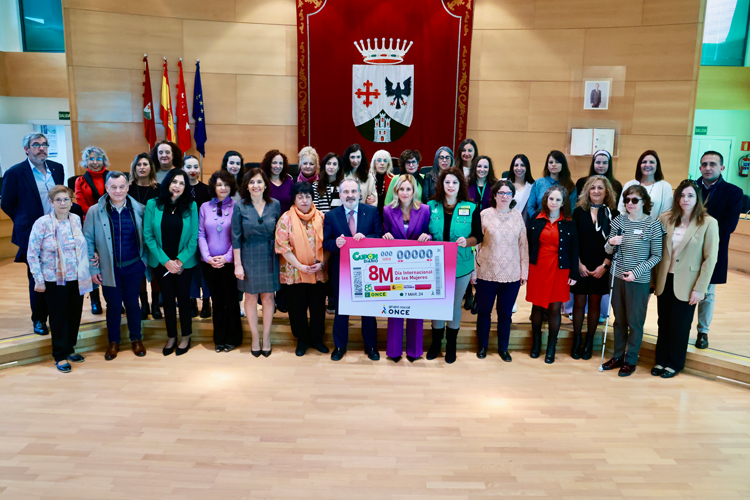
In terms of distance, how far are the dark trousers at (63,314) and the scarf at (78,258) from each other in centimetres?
7

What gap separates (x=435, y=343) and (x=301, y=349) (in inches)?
43.5

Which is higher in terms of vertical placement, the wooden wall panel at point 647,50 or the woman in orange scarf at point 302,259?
the wooden wall panel at point 647,50

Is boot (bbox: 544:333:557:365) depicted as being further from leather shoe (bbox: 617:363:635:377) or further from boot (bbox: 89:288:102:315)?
boot (bbox: 89:288:102:315)

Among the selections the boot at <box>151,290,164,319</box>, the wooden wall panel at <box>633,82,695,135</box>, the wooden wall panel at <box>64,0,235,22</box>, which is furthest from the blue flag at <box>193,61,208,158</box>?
the wooden wall panel at <box>633,82,695,135</box>

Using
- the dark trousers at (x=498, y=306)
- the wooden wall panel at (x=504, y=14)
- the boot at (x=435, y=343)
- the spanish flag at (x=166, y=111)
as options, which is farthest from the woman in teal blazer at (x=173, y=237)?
the wooden wall panel at (x=504, y=14)

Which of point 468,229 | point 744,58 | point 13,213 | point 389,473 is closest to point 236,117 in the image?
point 13,213

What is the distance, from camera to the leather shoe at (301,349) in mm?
4027

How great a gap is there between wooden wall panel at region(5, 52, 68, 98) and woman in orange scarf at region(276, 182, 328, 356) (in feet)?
22.4

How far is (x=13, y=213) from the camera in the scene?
4.05 m

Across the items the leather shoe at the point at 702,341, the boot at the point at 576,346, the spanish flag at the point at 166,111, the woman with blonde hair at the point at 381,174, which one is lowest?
the boot at the point at 576,346

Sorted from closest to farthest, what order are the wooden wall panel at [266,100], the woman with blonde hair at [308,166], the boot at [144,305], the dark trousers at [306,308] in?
the dark trousers at [306,308], the woman with blonde hair at [308,166], the boot at [144,305], the wooden wall panel at [266,100]

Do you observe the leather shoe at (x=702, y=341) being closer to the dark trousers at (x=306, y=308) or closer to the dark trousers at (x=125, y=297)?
the dark trousers at (x=306, y=308)

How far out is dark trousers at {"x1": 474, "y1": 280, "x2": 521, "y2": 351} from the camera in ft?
12.6

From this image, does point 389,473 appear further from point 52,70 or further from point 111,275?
point 52,70
